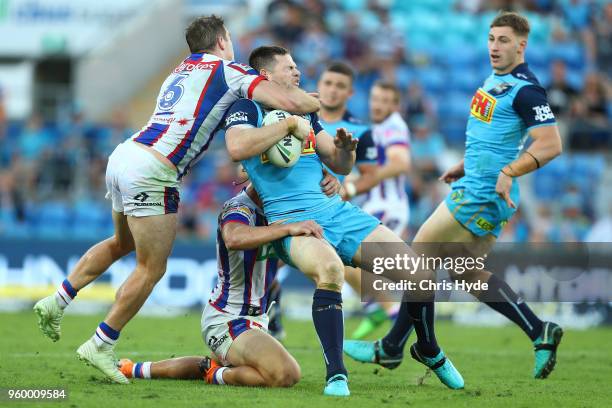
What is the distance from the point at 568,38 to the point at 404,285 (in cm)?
1520

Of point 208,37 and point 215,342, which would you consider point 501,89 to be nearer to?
point 208,37

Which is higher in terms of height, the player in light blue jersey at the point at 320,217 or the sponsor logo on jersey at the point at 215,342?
the player in light blue jersey at the point at 320,217

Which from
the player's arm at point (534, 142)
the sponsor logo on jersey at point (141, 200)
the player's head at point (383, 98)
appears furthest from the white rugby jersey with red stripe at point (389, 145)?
the sponsor logo on jersey at point (141, 200)

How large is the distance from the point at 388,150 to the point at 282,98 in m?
4.66

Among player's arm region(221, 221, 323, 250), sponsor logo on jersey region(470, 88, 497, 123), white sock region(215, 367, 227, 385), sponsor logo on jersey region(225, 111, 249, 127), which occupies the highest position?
sponsor logo on jersey region(470, 88, 497, 123)

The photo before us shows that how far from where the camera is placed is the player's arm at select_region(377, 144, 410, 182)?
38.2ft

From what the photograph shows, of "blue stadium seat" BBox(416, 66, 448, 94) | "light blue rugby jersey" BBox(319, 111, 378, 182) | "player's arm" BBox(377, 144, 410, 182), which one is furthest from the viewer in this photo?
"blue stadium seat" BBox(416, 66, 448, 94)

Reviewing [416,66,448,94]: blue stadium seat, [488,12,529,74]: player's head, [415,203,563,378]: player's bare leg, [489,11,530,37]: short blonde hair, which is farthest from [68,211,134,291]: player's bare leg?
[416,66,448,94]: blue stadium seat

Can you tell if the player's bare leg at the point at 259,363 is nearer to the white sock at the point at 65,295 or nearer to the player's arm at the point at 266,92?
the white sock at the point at 65,295

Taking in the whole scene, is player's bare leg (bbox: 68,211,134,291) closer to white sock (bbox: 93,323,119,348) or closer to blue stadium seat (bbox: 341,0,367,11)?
white sock (bbox: 93,323,119,348)

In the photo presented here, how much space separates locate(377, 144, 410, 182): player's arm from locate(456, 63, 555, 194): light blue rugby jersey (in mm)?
2656

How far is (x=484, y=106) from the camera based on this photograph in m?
8.81

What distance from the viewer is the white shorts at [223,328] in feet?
24.7

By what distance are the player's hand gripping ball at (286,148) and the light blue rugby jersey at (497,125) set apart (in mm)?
2151
